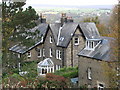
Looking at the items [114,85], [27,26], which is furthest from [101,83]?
[27,26]

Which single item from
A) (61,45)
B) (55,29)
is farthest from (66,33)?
(55,29)

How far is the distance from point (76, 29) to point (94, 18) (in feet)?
115

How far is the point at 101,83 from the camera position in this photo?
885 inches

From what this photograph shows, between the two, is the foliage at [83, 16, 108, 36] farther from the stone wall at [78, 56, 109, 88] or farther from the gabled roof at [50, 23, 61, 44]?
the stone wall at [78, 56, 109, 88]

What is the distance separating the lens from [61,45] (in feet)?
107

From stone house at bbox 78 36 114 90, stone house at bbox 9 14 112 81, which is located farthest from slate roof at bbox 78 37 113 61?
stone house at bbox 9 14 112 81

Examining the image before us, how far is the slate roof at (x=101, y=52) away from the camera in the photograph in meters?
22.3

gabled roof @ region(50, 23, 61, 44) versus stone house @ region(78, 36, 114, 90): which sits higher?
gabled roof @ region(50, 23, 61, 44)

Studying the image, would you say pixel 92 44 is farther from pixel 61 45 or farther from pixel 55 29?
pixel 55 29

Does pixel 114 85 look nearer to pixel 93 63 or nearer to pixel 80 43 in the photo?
pixel 93 63

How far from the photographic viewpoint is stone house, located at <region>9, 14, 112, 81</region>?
105 ft

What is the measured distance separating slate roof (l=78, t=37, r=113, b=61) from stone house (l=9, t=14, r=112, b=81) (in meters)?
5.49

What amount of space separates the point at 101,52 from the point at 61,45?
10011 mm

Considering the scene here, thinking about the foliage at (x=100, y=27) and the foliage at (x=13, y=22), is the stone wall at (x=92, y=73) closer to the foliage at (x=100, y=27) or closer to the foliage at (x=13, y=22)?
the foliage at (x=13, y=22)
